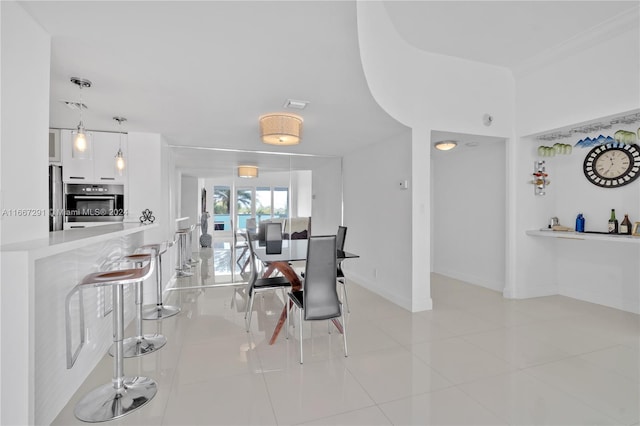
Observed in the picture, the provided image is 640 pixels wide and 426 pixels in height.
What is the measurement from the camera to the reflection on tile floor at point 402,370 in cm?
199

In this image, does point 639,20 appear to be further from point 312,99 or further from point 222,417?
point 222,417

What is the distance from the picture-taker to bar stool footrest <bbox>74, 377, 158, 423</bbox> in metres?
1.97

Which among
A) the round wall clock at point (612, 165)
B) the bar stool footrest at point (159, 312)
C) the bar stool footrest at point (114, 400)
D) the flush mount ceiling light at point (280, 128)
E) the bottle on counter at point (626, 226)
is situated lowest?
the bar stool footrest at point (114, 400)

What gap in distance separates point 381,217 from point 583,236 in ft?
8.27

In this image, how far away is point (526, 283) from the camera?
180 inches

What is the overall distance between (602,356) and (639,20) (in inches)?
138

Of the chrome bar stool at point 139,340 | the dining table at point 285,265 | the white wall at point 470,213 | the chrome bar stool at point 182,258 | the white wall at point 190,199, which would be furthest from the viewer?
the chrome bar stool at point 182,258

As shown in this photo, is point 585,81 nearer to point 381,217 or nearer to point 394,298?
point 381,217

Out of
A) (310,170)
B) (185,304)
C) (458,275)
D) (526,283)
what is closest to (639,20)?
(526,283)

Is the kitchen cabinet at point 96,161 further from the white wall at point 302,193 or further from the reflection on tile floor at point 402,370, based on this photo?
the white wall at point 302,193

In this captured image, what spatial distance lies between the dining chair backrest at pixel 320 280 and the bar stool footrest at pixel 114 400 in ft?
4.19

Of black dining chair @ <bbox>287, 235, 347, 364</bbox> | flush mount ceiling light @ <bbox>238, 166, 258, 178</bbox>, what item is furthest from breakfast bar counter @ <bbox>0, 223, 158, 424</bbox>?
flush mount ceiling light @ <bbox>238, 166, 258, 178</bbox>

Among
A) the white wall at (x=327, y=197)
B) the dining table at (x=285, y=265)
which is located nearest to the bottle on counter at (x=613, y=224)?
the dining table at (x=285, y=265)

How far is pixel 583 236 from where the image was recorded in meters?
3.86
